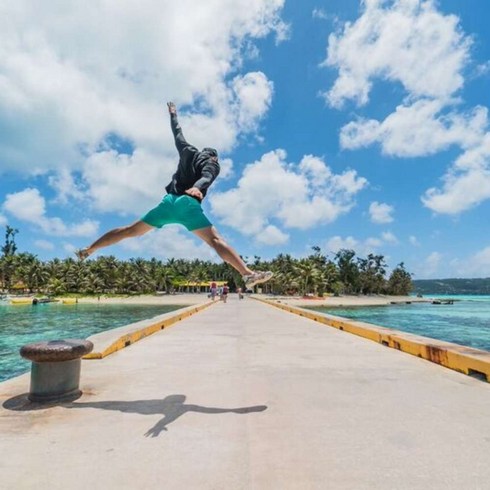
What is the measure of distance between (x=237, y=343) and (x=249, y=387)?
3809mm

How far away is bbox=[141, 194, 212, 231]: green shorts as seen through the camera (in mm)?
A: 4207

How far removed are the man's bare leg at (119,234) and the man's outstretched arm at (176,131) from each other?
1005 millimetres

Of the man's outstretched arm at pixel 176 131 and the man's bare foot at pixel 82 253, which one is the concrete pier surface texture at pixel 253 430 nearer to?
the man's bare foot at pixel 82 253

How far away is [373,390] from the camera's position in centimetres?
434

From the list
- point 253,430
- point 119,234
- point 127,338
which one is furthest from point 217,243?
point 127,338

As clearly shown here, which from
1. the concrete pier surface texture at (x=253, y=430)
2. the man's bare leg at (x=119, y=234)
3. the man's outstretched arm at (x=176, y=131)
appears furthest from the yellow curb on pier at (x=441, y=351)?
the man's outstretched arm at (x=176, y=131)

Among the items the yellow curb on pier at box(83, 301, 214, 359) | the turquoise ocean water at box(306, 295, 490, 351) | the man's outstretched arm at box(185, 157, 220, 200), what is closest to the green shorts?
the man's outstretched arm at box(185, 157, 220, 200)

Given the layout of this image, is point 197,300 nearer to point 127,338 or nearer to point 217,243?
point 127,338

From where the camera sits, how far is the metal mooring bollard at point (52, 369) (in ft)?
12.8

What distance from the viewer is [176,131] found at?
16.2 ft

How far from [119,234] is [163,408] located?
2001mm

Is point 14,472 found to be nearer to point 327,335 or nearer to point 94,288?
point 327,335

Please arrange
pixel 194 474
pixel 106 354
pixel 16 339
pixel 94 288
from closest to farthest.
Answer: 1. pixel 194 474
2. pixel 106 354
3. pixel 16 339
4. pixel 94 288

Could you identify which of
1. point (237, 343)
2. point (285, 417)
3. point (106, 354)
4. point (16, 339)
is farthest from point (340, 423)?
point (16, 339)
